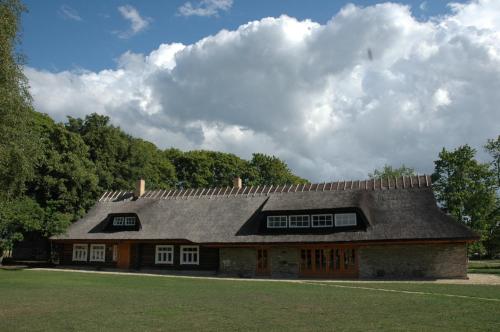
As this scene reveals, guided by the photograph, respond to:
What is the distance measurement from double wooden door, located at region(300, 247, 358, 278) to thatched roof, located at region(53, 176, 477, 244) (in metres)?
1.00

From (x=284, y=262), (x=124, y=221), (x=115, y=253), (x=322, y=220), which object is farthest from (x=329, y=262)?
(x=115, y=253)

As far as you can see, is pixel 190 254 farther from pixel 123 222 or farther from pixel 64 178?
pixel 64 178

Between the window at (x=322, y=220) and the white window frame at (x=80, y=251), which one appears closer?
the window at (x=322, y=220)

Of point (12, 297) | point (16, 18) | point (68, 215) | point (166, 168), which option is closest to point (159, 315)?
point (12, 297)

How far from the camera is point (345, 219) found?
2661 cm

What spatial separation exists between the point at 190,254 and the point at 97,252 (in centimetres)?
727

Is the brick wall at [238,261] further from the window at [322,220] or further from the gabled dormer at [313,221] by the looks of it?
the window at [322,220]

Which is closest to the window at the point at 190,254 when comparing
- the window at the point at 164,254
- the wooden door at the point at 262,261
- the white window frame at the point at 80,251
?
the window at the point at 164,254

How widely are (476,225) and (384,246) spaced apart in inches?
765

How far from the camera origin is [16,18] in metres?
20.2

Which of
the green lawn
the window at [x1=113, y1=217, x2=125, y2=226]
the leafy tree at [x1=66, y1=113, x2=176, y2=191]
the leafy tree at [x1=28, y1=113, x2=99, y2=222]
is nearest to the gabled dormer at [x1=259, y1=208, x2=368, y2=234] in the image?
the green lawn

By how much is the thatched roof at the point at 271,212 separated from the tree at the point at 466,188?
14849 mm

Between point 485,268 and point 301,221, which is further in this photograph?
point 485,268

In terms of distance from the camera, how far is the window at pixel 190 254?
29850 mm
